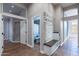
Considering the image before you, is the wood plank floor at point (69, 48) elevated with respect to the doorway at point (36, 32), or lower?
lower

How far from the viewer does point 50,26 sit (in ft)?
6.76

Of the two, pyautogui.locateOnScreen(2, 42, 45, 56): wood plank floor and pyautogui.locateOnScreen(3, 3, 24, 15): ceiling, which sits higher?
pyautogui.locateOnScreen(3, 3, 24, 15): ceiling

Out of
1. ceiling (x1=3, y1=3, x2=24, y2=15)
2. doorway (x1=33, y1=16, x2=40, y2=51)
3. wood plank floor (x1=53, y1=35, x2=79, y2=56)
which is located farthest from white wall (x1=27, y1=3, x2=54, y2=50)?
wood plank floor (x1=53, y1=35, x2=79, y2=56)

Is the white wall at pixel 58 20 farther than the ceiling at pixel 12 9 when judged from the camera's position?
Yes

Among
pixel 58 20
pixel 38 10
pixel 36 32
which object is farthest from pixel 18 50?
pixel 58 20

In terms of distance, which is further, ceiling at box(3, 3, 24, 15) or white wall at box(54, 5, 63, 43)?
white wall at box(54, 5, 63, 43)

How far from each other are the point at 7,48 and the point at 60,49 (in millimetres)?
1039

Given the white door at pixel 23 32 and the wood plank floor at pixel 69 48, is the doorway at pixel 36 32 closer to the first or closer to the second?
the white door at pixel 23 32

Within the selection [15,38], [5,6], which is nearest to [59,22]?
[15,38]

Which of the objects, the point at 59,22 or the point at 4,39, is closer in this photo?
the point at 4,39

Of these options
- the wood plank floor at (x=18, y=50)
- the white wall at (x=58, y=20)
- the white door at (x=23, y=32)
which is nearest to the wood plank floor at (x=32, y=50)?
the wood plank floor at (x=18, y=50)

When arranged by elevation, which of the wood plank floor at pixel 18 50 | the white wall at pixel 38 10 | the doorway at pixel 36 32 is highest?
the white wall at pixel 38 10

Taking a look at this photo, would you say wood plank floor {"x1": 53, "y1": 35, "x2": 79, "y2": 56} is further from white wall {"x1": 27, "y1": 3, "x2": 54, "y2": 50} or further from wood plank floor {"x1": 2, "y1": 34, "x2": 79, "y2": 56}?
white wall {"x1": 27, "y1": 3, "x2": 54, "y2": 50}

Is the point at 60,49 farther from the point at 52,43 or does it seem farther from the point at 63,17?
the point at 63,17
